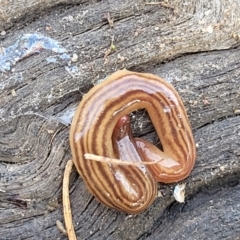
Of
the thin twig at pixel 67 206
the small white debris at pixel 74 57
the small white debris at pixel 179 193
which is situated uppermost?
the small white debris at pixel 74 57

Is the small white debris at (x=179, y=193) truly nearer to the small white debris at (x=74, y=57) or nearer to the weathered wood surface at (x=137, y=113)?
the weathered wood surface at (x=137, y=113)

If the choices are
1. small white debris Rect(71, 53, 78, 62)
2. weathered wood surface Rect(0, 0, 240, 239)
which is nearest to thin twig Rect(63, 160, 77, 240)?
weathered wood surface Rect(0, 0, 240, 239)

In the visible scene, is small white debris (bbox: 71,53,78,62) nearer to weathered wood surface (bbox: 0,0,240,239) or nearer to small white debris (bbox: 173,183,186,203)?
weathered wood surface (bbox: 0,0,240,239)

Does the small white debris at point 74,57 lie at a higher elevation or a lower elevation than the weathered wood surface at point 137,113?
higher

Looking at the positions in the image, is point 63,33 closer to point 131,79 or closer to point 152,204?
point 131,79

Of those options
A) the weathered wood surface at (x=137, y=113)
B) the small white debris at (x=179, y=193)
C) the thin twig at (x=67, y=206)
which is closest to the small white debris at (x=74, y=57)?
the weathered wood surface at (x=137, y=113)

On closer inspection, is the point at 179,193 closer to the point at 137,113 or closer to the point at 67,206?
the point at 137,113

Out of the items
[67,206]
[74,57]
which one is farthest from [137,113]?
[67,206]

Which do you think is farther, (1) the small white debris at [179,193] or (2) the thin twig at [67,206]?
(1) the small white debris at [179,193]
